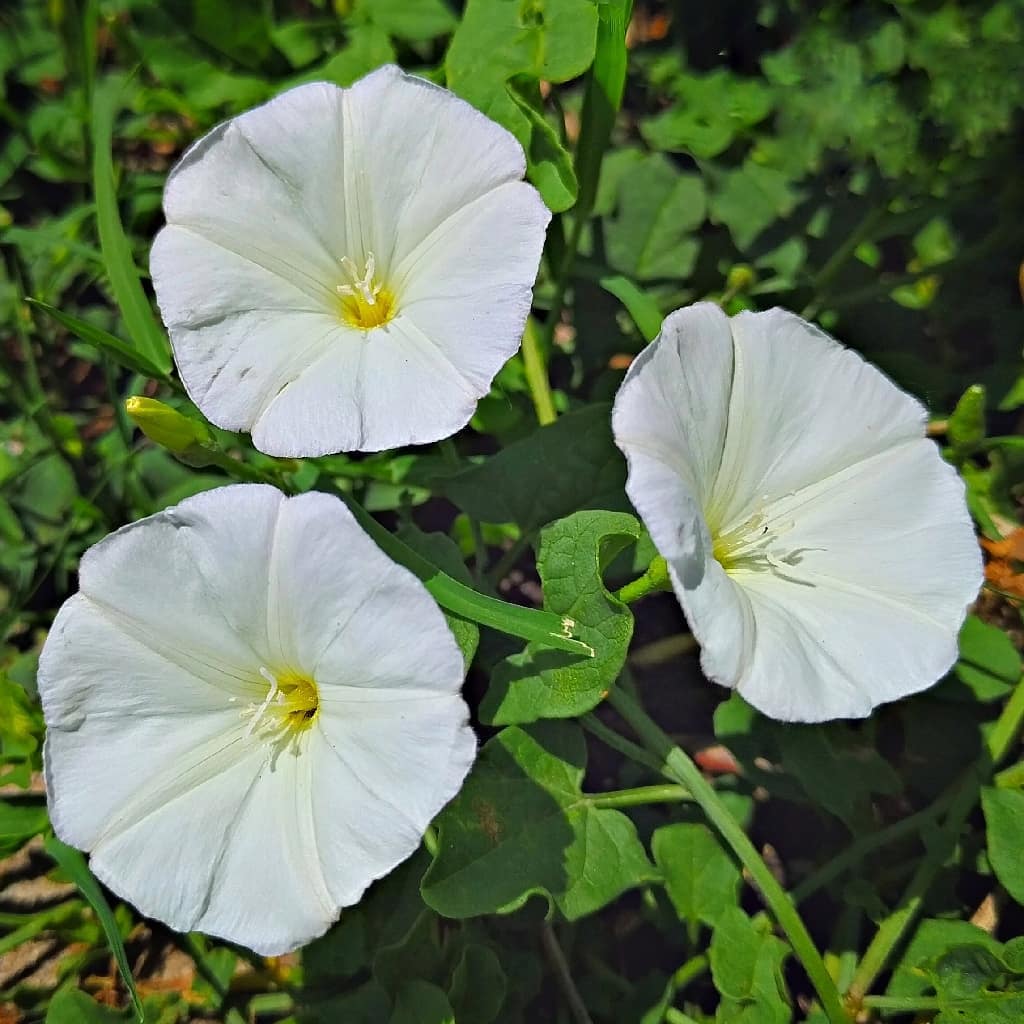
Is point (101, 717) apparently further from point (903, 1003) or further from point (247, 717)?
point (903, 1003)

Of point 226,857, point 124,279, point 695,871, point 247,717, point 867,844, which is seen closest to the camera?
point 226,857

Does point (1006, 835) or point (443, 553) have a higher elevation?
point (443, 553)

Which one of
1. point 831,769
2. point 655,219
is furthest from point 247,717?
point 655,219

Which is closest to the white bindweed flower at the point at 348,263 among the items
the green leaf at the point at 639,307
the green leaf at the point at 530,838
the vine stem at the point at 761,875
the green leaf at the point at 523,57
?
the green leaf at the point at 523,57

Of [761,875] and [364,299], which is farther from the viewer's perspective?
[364,299]

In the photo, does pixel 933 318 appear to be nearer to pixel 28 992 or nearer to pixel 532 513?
pixel 532 513

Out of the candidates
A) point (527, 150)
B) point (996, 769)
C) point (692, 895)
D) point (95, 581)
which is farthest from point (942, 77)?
point (95, 581)

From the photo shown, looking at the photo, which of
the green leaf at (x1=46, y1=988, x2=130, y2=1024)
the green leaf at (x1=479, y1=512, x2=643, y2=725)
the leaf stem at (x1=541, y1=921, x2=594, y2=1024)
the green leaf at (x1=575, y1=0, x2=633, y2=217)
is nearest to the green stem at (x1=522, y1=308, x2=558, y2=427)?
the green leaf at (x1=575, y1=0, x2=633, y2=217)

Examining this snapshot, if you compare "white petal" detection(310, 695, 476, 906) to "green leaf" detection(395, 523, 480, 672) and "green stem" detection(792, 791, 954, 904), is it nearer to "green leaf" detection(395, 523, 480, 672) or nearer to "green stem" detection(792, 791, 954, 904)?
"green leaf" detection(395, 523, 480, 672)

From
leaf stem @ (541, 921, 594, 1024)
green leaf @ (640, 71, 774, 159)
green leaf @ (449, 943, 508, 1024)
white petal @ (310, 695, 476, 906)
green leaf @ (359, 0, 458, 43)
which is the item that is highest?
green leaf @ (359, 0, 458, 43)
